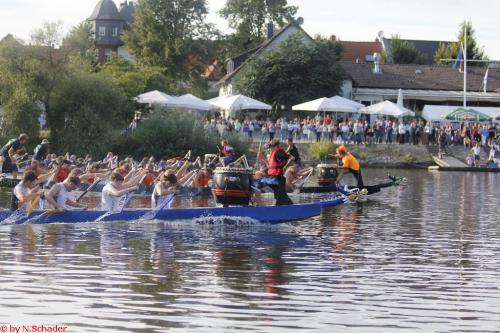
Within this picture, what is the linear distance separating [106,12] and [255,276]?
4654 inches

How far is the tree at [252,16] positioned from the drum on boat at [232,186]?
73.6 metres

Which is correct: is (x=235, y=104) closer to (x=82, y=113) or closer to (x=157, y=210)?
(x=82, y=113)

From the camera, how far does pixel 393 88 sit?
76.7 m

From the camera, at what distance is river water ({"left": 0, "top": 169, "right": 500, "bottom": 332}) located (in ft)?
43.7

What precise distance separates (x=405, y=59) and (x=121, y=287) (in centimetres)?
9149

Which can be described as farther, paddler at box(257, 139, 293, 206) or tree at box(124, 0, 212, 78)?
tree at box(124, 0, 212, 78)

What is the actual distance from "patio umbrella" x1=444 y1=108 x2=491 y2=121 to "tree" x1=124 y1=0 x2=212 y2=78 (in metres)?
31.7

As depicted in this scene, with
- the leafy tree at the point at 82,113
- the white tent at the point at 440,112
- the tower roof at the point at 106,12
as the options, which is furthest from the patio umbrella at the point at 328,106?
the tower roof at the point at 106,12

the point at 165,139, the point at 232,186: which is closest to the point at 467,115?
the point at 165,139

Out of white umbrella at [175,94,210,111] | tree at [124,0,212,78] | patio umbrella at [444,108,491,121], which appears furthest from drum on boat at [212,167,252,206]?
tree at [124,0,212,78]

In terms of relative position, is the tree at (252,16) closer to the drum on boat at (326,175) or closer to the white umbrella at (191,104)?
the white umbrella at (191,104)

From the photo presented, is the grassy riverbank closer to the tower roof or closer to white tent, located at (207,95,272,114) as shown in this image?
white tent, located at (207,95,272,114)

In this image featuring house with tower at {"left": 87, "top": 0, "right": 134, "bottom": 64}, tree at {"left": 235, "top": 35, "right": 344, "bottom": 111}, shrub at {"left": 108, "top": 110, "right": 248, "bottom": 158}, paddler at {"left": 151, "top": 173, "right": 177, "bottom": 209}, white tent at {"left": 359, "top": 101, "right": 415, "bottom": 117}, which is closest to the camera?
paddler at {"left": 151, "top": 173, "right": 177, "bottom": 209}

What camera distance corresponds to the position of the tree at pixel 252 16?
95938 millimetres
